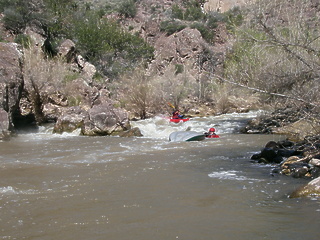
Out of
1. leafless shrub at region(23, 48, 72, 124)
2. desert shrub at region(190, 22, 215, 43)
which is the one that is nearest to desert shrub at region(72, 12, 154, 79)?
desert shrub at region(190, 22, 215, 43)

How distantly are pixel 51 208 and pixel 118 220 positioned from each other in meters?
0.98

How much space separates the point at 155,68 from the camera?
122 feet

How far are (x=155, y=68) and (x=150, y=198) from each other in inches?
1297

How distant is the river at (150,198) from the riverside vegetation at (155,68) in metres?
1.25

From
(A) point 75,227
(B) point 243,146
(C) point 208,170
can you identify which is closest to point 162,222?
(A) point 75,227

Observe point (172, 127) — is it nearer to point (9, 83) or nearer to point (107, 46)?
point (9, 83)

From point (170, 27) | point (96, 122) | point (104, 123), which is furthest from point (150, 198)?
point (170, 27)

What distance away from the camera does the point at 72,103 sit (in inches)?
750

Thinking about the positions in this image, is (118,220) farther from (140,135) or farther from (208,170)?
(140,135)

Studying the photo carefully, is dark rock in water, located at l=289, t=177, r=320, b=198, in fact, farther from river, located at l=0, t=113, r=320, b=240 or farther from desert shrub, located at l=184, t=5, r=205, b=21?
desert shrub, located at l=184, t=5, r=205, b=21

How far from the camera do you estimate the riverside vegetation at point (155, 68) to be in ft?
18.4

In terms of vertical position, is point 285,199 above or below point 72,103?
below

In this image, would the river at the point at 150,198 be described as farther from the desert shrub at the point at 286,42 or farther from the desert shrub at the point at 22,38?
the desert shrub at the point at 22,38

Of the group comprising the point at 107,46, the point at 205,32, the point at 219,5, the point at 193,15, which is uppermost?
the point at 219,5
